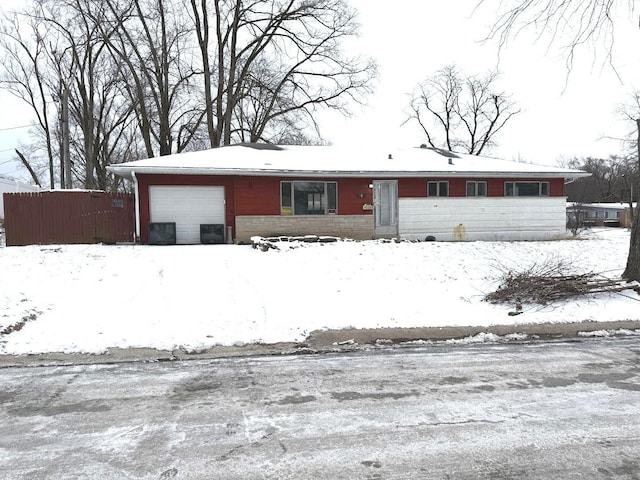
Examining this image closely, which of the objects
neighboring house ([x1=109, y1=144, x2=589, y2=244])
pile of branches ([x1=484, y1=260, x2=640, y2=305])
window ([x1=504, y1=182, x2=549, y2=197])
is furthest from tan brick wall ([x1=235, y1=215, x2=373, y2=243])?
pile of branches ([x1=484, y1=260, x2=640, y2=305])

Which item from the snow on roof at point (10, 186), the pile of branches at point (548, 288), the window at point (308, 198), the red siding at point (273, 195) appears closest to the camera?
the pile of branches at point (548, 288)

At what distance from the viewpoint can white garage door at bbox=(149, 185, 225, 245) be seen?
16516 mm

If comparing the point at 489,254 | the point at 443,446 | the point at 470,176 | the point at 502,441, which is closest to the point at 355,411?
the point at 443,446

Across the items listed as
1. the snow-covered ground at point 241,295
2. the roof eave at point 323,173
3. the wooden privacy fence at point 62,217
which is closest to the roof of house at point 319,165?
the roof eave at point 323,173

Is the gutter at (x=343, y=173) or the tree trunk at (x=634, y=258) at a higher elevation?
the gutter at (x=343, y=173)

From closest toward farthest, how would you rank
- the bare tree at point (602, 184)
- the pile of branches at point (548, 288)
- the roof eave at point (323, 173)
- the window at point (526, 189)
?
the pile of branches at point (548, 288), the roof eave at point (323, 173), the window at point (526, 189), the bare tree at point (602, 184)

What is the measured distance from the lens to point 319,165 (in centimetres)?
1812

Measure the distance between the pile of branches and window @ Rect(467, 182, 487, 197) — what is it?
10.1 metres

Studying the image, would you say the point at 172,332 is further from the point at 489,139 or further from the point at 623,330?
the point at 489,139

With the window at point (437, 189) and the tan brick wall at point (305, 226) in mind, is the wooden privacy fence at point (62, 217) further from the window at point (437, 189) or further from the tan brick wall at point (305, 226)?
the window at point (437, 189)

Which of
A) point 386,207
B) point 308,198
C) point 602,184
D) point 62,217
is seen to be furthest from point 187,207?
point 602,184

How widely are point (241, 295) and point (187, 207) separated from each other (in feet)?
28.3

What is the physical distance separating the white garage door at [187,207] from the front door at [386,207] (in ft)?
19.5

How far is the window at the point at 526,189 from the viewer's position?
19.5 m
